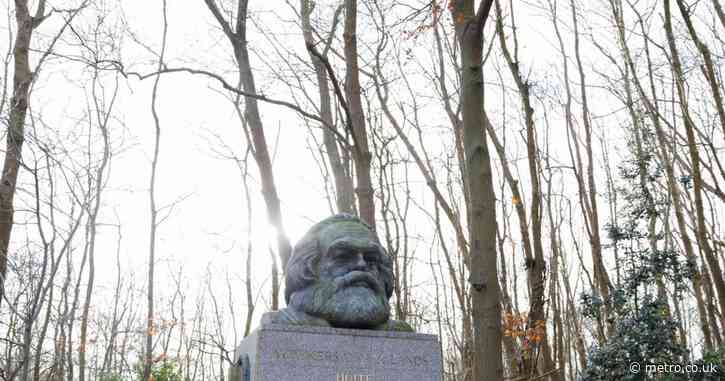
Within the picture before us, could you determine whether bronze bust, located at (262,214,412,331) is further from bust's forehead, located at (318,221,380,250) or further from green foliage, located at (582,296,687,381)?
green foliage, located at (582,296,687,381)

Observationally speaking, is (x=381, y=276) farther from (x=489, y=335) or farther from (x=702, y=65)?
(x=702, y=65)

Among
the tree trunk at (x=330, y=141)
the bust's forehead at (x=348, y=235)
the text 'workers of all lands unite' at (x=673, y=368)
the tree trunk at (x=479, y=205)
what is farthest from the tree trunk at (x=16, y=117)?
the text 'workers of all lands unite' at (x=673, y=368)

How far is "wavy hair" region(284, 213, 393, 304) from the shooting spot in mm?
4898

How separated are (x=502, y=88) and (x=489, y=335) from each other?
26.8 ft

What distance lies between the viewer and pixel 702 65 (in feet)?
32.9

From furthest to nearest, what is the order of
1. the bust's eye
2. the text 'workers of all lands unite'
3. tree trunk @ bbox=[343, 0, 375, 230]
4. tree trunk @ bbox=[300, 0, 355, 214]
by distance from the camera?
tree trunk @ bbox=[300, 0, 355, 214] < tree trunk @ bbox=[343, 0, 375, 230] < the text 'workers of all lands unite' < the bust's eye

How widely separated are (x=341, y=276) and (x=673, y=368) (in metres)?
4.82

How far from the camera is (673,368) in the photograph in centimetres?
745

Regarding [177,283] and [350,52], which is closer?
[350,52]

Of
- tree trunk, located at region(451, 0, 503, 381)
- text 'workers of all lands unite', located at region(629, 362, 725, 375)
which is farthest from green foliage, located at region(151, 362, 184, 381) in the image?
text 'workers of all lands unite', located at region(629, 362, 725, 375)

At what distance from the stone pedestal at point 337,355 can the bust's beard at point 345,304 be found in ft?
0.36

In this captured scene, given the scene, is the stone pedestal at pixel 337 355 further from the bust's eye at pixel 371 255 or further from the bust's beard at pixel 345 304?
the bust's eye at pixel 371 255

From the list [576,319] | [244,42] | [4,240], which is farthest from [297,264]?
[576,319]

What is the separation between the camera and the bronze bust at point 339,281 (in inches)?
184
